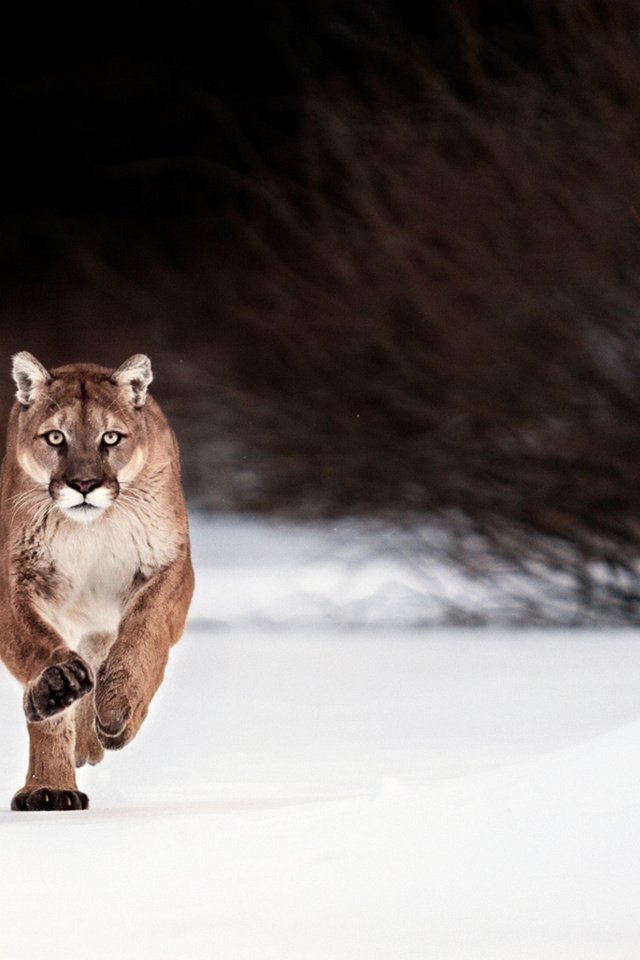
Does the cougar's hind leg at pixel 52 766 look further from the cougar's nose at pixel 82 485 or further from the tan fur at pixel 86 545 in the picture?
the cougar's nose at pixel 82 485

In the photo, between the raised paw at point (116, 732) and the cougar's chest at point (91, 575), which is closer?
the raised paw at point (116, 732)

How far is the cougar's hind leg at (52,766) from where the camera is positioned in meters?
3.84

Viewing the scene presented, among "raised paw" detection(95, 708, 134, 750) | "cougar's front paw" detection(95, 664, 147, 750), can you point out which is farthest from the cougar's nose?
"raised paw" detection(95, 708, 134, 750)

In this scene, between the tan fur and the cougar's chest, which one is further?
the cougar's chest

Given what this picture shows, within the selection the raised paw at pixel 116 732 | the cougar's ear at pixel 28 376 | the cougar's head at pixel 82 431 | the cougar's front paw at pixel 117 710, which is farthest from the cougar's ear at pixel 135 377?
the raised paw at pixel 116 732

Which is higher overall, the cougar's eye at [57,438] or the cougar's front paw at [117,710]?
the cougar's eye at [57,438]

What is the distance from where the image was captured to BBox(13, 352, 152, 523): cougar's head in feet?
13.0

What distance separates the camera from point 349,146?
264 inches

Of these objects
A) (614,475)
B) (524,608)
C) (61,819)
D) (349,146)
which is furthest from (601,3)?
(61,819)

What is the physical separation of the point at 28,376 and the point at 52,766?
77cm

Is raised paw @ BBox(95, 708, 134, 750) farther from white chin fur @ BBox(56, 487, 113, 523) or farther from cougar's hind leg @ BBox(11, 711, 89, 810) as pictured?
white chin fur @ BBox(56, 487, 113, 523)

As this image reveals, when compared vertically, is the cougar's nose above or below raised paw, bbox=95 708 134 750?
above

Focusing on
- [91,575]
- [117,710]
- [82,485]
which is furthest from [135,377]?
[117,710]

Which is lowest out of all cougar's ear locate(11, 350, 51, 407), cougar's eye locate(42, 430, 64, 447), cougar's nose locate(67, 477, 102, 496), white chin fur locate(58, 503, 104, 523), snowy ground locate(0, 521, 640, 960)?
snowy ground locate(0, 521, 640, 960)
